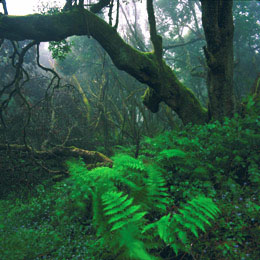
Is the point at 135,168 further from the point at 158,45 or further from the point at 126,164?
the point at 158,45

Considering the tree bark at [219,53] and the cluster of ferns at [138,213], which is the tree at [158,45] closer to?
the tree bark at [219,53]

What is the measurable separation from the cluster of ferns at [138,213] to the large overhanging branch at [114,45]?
11.0ft

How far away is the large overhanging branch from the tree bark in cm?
67

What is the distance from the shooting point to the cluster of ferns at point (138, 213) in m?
2.16

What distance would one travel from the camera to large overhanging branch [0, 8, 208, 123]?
19.0ft

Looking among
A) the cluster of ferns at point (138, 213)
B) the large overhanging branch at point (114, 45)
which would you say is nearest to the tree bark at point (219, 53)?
the large overhanging branch at point (114, 45)

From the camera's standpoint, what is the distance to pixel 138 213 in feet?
7.15

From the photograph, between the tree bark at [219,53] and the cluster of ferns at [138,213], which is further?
the tree bark at [219,53]

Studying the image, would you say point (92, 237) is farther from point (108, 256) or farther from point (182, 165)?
point (182, 165)

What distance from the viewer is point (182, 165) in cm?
400

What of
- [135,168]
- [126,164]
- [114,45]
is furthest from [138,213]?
[114,45]

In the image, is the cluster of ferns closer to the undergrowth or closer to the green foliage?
the undergrowth

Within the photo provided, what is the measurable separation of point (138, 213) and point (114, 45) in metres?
5.24

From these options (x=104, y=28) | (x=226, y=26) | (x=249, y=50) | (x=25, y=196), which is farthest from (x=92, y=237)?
(x=249, y=50)
